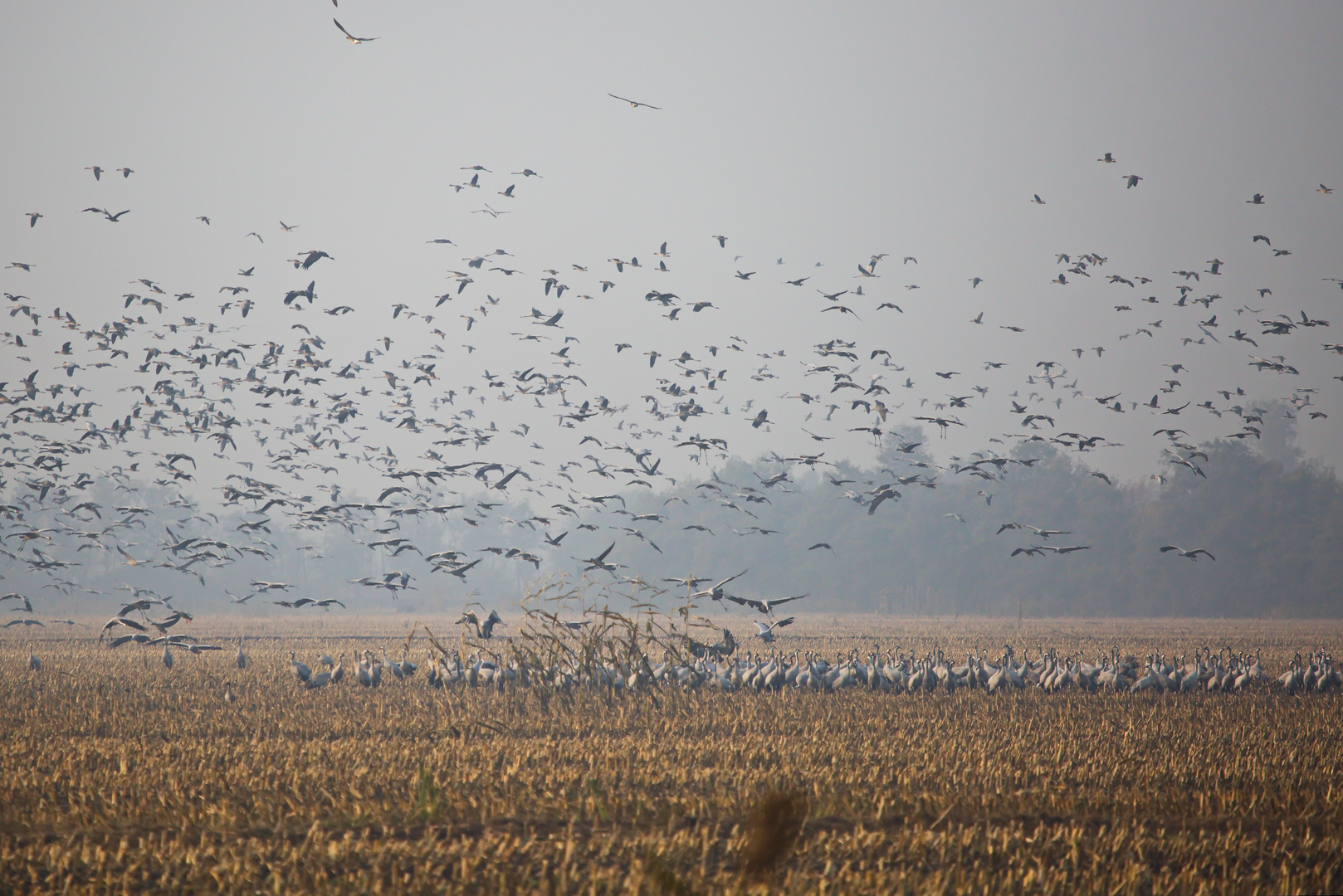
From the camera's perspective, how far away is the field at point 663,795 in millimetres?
6527

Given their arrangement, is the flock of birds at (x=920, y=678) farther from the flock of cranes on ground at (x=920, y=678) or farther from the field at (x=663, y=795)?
the field at (x=663, y=795)

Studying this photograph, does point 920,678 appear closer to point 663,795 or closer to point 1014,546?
point 663,795

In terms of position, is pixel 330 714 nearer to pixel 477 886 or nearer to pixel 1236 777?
pixel 477 886

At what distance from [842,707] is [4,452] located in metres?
30.7

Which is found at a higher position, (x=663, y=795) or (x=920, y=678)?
(x=663, y=795)

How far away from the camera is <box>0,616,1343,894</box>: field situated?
6.53m

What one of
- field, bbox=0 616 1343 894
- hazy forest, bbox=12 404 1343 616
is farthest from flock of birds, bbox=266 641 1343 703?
hazy forest, bbox=12 404 1343 616

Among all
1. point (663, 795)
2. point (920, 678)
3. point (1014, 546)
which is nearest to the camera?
point (663, 795)

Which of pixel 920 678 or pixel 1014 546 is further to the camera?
pixel 1014 546

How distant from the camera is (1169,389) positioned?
90.5ft

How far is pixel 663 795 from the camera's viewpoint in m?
8.65

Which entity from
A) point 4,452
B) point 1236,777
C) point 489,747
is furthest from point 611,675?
point 4,452

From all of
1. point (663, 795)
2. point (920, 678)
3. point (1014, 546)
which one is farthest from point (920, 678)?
point (1014, 546)

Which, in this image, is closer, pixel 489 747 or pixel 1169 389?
pixel 489 747
